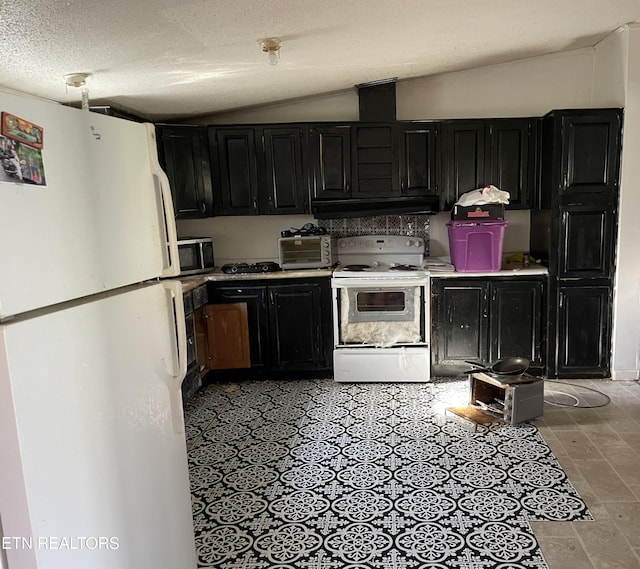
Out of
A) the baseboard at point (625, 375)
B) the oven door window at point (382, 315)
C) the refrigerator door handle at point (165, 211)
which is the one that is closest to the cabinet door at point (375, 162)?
the oven door window at point (382, 315)

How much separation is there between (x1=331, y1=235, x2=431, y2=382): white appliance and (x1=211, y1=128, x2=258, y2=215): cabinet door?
1.00 meters

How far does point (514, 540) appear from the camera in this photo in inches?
76.2

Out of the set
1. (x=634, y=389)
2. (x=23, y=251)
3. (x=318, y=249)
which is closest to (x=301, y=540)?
(x=23, y=251)

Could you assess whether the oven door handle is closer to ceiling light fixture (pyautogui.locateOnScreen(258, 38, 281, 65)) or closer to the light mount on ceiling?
ceiling light fixture (pyautogui.locateOnScreen(258, 38, 281, 65))

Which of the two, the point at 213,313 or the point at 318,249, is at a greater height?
the point at 318,249

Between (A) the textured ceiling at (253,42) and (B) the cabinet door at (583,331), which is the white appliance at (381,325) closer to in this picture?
(B) the cabinet door at (583,331)

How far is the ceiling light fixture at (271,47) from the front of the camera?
8.22ft

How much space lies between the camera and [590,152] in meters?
3.51

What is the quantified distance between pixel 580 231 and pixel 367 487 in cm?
259

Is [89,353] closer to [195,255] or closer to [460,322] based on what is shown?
[195,255]

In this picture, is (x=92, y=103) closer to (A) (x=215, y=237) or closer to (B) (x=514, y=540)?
(A) (x=215, y=237)

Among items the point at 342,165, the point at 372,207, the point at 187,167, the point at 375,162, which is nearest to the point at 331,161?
the point at 342,165

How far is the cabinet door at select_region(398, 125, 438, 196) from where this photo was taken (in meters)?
3.86

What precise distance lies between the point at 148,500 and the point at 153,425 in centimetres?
21
